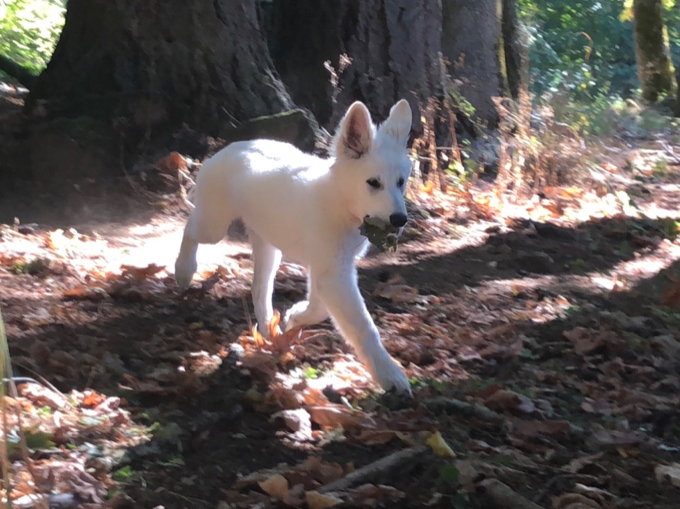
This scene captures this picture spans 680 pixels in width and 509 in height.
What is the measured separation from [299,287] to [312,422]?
237cm

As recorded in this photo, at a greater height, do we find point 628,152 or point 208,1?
point 208,1

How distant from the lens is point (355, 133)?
14.0ft

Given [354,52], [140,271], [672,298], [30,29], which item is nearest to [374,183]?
[140,271]

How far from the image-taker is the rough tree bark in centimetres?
1189

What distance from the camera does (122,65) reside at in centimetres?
725

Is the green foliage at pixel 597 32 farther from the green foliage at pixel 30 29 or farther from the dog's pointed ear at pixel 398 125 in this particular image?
the dog's pointed ear at pixel 398 125

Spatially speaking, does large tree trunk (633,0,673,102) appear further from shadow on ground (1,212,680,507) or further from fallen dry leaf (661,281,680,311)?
fallen dry leaf (661,281,680,311)

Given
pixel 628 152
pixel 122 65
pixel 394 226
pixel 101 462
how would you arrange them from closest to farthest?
pixel 101 462 → pixel 394 226 → pixel 122 65 → pixel 628 152

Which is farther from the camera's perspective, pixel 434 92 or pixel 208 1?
pixel 434 92

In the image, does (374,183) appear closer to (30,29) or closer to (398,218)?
(398,218)

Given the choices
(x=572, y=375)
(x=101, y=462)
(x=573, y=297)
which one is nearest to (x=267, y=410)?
(x=101, y=462)

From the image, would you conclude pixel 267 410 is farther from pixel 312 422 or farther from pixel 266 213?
pixel 266 213

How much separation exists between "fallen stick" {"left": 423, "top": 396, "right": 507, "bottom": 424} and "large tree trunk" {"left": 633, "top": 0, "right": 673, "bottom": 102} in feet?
50.9

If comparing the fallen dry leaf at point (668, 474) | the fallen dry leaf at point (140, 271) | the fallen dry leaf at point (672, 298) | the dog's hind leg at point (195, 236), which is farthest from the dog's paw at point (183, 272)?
the fallen dry leaf at point (672, 298)
